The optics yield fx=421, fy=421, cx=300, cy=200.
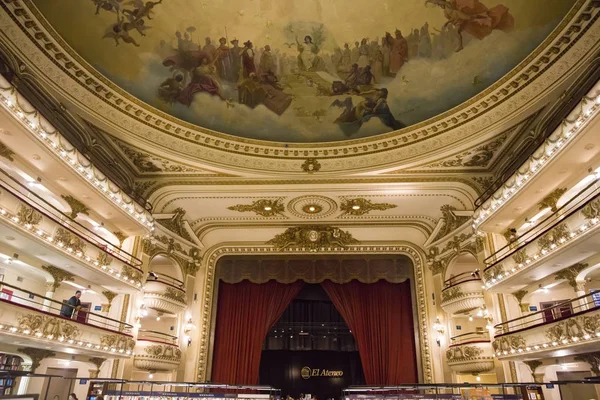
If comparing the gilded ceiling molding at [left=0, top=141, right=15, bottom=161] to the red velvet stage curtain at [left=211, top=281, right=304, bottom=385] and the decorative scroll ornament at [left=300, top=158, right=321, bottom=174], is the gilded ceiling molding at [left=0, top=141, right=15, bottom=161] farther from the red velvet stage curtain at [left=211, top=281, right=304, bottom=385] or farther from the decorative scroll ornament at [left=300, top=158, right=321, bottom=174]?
the red velvet stage curtain at [left=211, top=281, right=304, bottom=385]

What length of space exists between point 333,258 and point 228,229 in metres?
4.56

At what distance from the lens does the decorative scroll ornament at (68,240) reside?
976 cm

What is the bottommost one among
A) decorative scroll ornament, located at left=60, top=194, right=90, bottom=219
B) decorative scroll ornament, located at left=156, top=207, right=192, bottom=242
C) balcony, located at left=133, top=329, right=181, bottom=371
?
balcony, located at left=133, top=329, right=181, bottom=371

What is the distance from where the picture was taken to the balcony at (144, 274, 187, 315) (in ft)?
45.8

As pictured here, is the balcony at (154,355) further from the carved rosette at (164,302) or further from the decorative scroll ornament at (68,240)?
the decorative scroll ornament at (68,240)

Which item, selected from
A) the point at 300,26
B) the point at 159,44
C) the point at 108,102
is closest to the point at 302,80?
the point at 300,26

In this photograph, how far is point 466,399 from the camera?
7.01 meters

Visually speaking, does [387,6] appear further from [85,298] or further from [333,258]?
[85,298]

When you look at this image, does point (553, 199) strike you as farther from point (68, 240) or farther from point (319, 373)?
point (319, 373)

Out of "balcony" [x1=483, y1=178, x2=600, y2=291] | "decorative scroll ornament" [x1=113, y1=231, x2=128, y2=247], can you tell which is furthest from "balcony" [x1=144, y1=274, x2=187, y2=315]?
"balcony" [x1=483, y1=178, x2=600, y2=291]

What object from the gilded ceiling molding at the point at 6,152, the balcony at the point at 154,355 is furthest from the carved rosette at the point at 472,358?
the gilded ceiling molding at the point at 6,152

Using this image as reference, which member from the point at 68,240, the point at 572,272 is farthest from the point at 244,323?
the point at 572,272

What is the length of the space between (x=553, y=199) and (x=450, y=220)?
4.52 meters

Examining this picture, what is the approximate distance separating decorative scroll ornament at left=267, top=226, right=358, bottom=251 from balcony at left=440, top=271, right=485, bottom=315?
15.5 feet
